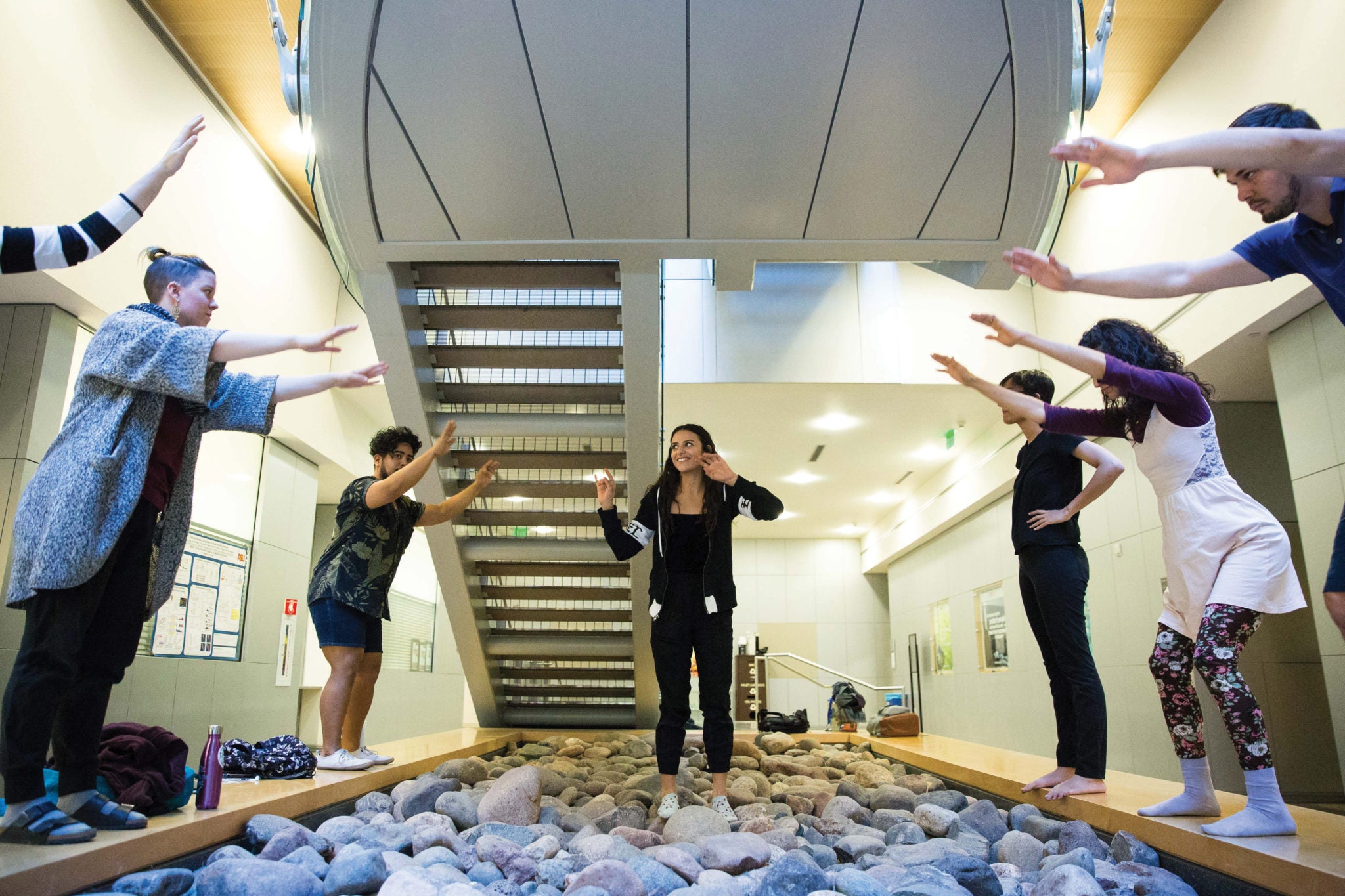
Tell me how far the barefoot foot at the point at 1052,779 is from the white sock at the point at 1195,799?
60 cm

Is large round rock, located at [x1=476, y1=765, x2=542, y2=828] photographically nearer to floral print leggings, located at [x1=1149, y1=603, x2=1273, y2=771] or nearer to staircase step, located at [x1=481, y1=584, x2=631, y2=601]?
floral print leggings, located at [x1=1149, y1=603, x2=1273, y2=771]

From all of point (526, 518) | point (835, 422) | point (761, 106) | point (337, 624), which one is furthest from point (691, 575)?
point (835, 422)

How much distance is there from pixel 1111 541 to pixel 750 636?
28.8 ft

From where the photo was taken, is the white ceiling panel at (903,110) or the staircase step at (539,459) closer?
the white ceiling panel at (903,110)

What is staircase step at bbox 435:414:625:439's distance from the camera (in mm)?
4480

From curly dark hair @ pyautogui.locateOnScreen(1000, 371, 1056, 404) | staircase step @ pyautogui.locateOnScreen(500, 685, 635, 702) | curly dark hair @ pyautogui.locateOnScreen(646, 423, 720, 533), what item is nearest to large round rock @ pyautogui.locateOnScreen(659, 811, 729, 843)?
curly dark hair @ pyautogui.locateOnScreen(646, 423, 720, 533)

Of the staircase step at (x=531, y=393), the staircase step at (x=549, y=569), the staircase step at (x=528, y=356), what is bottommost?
the staircase step at (x=549, y=569)

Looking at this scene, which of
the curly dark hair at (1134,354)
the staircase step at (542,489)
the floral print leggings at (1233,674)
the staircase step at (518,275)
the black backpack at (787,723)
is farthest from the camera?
the black backpack at (787,723)

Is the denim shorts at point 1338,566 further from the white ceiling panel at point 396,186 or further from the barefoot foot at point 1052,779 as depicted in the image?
the white ceiling panel at point 396,186

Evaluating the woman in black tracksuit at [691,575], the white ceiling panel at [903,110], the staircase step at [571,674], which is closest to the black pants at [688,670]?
the woman in black tracksuit at [691,575]

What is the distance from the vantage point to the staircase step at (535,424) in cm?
448

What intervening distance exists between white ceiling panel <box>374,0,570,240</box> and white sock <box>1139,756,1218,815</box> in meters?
2.83

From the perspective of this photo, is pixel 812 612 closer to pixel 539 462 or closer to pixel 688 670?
pixel 539 462

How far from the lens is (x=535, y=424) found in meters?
4.50
